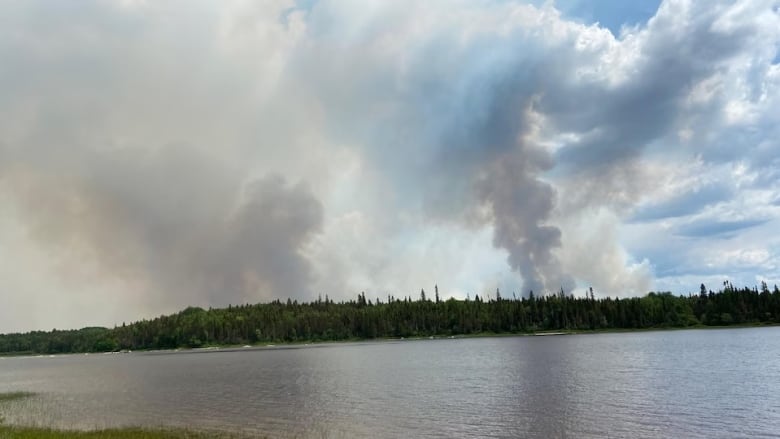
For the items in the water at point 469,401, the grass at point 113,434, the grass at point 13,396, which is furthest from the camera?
the grass at point 13,396

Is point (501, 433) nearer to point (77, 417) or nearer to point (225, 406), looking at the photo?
point (225, 406)

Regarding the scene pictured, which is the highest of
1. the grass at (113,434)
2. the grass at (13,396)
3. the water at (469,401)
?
the grass at (113,434)

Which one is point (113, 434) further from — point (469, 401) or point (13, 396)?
point (13, 396)

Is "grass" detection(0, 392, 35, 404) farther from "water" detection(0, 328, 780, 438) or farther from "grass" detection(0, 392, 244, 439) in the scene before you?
"grass" detection(0, 392, 244, 439)

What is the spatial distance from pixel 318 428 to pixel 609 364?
7139cm

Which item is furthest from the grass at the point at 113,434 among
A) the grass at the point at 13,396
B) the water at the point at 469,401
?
the grass at the point at 13,396

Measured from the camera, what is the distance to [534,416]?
54.9 metres

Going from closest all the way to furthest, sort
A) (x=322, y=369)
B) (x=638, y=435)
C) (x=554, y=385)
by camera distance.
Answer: (x=638, y=435) → (x=554, y=385) → (x=322, y=369)

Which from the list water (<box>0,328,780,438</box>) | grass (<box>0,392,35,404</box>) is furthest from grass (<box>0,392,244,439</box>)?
grass (<box>0,392,35,404</box>)

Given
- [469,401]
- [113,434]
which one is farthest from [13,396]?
[469,401]

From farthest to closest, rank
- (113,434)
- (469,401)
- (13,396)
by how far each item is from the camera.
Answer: (13,396), (469,401), (113,434)

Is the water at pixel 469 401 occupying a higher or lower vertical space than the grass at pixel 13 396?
lower

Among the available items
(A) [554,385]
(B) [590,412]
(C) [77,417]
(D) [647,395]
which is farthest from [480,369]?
(C) [77,417]

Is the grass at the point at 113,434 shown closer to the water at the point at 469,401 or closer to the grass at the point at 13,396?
the water at the point at 469,401
